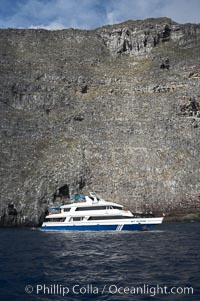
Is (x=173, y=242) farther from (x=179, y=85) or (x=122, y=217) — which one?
(x=179, y=85)

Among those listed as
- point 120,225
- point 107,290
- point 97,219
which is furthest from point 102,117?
point 107,290

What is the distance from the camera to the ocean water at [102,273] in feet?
70.0

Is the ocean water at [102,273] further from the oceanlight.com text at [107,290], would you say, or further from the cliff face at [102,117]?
the cliff face at [102,117]

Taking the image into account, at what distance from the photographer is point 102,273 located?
26812mm

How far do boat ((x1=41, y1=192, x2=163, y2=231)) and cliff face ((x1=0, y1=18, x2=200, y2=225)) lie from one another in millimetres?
17599

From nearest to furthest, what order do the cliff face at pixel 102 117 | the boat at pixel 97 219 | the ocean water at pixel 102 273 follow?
the ocean water at pixel 102 273 → the boat at pixel 97 219 → the cliff face at pixel 102 117

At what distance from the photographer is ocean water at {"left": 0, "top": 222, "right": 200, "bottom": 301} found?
21328 millimetres

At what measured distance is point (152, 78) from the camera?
110 m

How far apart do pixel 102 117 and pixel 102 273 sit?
73816 mm

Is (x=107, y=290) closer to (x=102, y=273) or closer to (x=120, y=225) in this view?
(x=102, y=273)

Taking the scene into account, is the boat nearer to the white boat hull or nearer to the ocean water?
the white boat hull

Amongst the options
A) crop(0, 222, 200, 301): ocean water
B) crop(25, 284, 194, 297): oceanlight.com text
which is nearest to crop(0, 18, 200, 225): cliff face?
crop(0, 222, 200, 301): ocean water

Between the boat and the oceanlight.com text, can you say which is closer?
the oceanlight.com text

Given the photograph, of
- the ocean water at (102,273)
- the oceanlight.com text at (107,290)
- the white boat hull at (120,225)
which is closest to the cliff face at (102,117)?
the white boat hull at (120,225)
